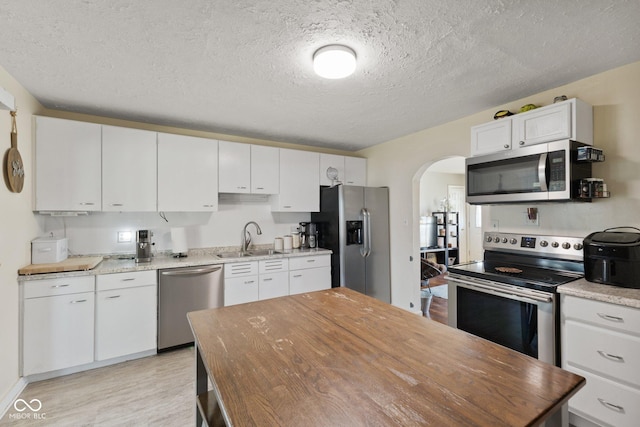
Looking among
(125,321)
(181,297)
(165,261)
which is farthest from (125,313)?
(165,261)

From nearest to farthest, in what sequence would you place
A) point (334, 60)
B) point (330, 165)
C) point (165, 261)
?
point (334, 60)
point (165, 261)
point (330, 165)

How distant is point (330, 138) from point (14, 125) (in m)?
3.05

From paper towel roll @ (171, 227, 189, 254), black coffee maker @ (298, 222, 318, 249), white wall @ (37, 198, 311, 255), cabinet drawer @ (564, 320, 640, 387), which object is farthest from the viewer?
black coffee maker @ (298, 222, 318, 249)

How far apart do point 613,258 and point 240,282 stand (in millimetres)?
3135

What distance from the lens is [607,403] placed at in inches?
67.6

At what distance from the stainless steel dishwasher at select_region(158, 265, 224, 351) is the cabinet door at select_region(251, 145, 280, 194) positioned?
1.16m

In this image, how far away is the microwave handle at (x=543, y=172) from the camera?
2.14 m

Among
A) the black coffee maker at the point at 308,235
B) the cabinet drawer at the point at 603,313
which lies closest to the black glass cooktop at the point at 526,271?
the cabinet drawer at the point at 603,313

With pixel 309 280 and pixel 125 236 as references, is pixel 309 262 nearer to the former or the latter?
pixel 309 280

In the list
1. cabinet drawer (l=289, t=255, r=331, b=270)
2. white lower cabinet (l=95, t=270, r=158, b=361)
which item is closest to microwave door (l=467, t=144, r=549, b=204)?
cabinet drawer (l=289, t=255, r=331, b=270)

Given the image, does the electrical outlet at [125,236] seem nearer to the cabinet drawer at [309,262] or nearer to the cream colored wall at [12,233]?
the cream colored wall at [12,233]

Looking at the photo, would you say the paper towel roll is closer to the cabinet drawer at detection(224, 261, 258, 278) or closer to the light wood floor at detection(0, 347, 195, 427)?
the cabinet drawer at detection(224, 261, 258, 278)

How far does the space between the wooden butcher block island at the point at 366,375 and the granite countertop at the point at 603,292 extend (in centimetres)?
110

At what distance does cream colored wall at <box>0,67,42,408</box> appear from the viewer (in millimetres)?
2094
